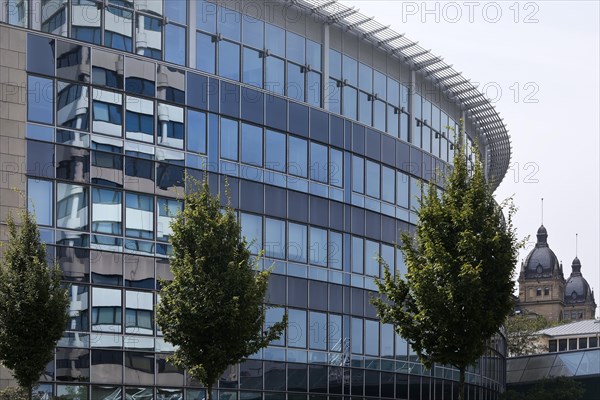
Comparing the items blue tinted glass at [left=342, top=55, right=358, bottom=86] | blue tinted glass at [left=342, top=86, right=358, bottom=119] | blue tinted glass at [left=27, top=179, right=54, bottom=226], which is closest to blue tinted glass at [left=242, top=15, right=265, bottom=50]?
blue tinted glass at [left=342, top=55, right=358, bottom=86]

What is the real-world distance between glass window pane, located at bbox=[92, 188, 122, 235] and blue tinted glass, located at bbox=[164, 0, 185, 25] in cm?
731

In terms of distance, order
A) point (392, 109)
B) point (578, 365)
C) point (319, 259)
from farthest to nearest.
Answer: point (578, 365) → point (392, 109) → point (319, 259)

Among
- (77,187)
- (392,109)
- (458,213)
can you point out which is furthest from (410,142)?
(458,213)

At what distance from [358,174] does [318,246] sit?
173 inches

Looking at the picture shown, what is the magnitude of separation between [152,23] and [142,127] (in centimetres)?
399

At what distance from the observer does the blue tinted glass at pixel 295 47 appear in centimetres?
5069

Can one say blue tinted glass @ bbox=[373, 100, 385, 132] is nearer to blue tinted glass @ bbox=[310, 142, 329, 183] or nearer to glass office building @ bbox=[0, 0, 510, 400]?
glass office building @ bbox=[0, 0, 510, 400]

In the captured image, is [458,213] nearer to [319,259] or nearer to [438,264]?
[438,264]

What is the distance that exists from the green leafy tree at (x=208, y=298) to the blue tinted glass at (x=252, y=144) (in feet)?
47.9

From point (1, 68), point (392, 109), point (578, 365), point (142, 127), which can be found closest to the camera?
point (1, 68)

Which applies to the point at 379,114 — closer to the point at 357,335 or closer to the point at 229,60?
the point at 229,60

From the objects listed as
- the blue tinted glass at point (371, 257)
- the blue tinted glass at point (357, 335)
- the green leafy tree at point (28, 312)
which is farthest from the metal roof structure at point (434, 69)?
the green leafy tree at point (28, 312)

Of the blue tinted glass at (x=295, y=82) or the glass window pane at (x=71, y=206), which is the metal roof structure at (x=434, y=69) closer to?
the blue tinted glass at (x=295, y=82)

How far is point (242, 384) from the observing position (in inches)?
1831
